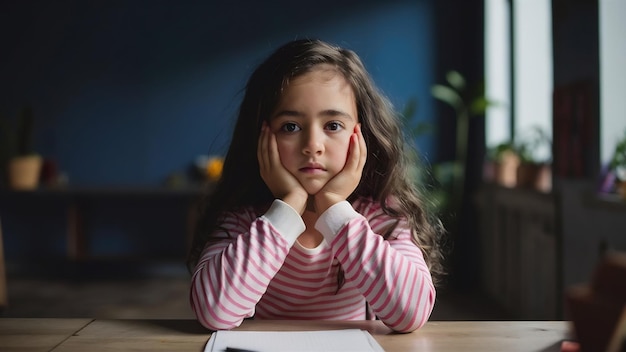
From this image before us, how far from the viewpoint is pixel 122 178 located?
5.52m

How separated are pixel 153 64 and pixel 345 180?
4678 millimetres

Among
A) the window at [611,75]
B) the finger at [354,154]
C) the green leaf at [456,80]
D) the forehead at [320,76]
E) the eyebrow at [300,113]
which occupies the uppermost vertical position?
the green leaf at [456,80]

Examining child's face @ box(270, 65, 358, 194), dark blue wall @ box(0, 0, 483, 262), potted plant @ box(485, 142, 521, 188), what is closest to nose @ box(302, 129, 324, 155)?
child's face @ box(270, 65, 358, 194)

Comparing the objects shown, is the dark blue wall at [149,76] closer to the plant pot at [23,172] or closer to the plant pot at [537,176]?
the plant pot at [23,172]

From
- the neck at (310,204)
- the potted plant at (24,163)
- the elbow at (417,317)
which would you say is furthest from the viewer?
the potted plant at (24,163)

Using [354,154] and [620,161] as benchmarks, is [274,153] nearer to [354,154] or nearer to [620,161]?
[354,154]

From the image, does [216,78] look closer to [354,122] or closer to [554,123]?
[554,123]

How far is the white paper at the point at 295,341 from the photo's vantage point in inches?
31.3

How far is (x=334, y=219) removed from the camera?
104 cm

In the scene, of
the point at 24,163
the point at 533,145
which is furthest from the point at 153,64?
the point at 533,145

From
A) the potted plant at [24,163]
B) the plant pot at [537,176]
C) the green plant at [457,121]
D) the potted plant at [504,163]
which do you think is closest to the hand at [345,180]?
the plant pot at [537,176]

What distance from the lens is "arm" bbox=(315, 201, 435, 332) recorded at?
94 cm

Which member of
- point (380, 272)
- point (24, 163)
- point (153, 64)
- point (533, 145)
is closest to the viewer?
point (380, 272)

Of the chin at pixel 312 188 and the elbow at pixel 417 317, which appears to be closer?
the elbow at pixel 417 317
